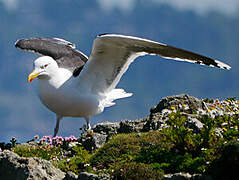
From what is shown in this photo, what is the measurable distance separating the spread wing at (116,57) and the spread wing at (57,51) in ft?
3.59

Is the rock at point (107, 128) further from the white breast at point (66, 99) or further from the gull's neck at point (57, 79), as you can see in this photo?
the gull's neck at point (57, 79)

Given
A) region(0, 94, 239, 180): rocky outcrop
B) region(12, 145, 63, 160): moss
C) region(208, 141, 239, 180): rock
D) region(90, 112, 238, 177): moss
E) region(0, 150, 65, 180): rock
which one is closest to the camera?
region(208, 141, 239, 180): rock

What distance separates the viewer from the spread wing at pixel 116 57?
323 inches

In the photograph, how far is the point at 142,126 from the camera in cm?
911

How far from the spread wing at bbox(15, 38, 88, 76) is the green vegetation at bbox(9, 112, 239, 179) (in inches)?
180

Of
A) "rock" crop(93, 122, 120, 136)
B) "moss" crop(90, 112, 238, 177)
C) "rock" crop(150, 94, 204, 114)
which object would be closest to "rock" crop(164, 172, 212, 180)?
"moss" crop(90, 112, 238, 177)

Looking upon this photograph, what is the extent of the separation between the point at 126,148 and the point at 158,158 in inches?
34.6

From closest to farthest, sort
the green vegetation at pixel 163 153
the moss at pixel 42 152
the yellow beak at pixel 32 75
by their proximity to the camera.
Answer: the green vegetation at pixel 163 153
the moss at pixel 42 152
the yellow beak at pixel 32 75

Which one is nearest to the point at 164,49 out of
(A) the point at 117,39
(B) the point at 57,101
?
(A) the point at 117,39

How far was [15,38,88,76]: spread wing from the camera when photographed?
11352mm

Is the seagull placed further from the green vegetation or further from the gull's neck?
the green vegetation

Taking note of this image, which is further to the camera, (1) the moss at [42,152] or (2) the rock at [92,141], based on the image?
(2) the rock at [92,141]

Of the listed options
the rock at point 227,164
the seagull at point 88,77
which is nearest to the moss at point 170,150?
the rock at point 227,164

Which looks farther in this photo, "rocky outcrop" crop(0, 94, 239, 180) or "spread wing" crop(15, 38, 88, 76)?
"spread wing" crop(15, 38, 88, 76)
